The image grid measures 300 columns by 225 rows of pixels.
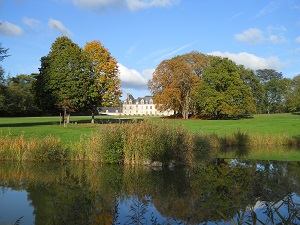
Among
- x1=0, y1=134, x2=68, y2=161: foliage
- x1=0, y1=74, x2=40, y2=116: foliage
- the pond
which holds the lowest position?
the pond

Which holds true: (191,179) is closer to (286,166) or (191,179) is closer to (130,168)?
(130,168)

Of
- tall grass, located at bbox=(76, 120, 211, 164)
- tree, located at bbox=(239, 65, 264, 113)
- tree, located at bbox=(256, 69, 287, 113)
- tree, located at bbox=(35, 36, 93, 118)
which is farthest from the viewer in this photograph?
tree, located at bbox=(256, 69, 287, 113)

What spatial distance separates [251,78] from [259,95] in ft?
21.3

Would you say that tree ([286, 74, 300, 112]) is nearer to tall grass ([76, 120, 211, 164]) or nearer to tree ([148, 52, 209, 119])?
tree ([148, 52, 209, 119])

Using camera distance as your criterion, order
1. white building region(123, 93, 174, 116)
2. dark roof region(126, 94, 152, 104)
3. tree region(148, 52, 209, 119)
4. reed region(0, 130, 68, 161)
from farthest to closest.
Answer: dark roof region(126, 94, 152, 104)
white building region(123, 93, 174, 116)
tree region(148, 52, 209, 119)
reed region(0, 130, 68, 161)

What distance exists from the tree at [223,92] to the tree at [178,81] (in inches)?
107

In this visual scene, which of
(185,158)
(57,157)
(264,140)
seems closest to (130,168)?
(185,158)

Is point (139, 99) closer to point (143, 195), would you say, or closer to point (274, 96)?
point (274, 96)

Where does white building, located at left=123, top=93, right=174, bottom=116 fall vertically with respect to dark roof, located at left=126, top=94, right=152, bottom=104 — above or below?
below

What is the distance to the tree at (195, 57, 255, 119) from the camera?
53969mm

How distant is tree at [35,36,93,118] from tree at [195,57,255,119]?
23.2 metres

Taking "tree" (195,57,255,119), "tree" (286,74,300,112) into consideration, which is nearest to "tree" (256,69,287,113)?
"tree" (286,74,300,112)

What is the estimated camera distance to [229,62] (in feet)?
194

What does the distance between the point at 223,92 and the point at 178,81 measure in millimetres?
8333
